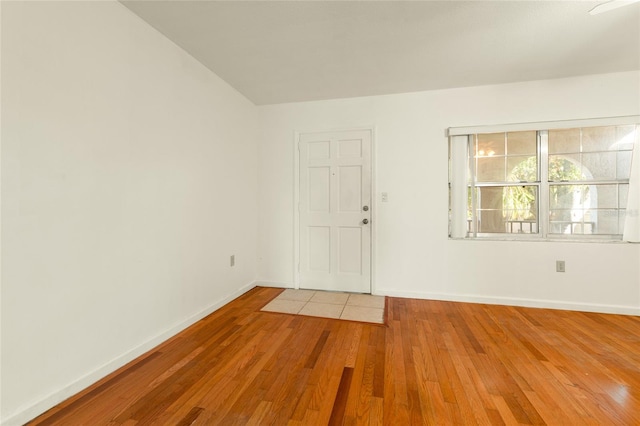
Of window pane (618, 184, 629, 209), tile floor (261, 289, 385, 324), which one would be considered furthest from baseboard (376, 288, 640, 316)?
window pane (618, 184, 629, 209)

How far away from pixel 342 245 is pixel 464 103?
2291 millimetres

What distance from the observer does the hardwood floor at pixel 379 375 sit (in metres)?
1.47

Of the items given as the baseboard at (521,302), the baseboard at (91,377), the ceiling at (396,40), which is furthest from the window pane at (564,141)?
the baseboard at (91,377)

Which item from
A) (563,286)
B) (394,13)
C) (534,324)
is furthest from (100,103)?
(563,286)

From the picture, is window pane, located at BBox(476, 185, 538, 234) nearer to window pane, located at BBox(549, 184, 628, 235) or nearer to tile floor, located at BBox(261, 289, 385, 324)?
window pane, located at BBox(549, 184, 628, 235)

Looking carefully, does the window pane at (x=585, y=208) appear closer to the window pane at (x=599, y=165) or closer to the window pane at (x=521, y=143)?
the window pane at (x=599, y=165)

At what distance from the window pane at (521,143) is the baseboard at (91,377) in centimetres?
391

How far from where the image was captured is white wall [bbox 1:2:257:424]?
1375mm

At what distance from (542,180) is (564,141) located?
1.62 ft

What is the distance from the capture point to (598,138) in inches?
115

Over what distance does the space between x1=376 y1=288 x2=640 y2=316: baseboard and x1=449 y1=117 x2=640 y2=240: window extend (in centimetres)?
72

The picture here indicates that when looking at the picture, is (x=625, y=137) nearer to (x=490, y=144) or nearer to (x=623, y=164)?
(x=623, y=164)

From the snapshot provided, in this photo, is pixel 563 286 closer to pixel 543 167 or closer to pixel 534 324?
pixel 534 324

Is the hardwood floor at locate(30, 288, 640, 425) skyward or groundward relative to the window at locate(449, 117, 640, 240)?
groundward
